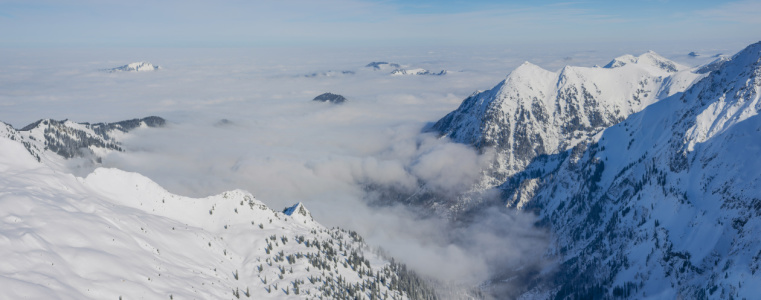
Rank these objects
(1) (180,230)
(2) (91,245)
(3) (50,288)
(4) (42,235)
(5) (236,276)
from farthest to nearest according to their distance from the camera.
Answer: (1) (180,230) → (5) (236,276) → (2) (91,245) → (4) (42,235) → (3) (50,288)

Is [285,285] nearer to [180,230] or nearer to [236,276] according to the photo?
[236,276]

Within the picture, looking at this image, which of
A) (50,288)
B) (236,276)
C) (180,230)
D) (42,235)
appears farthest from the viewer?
(180,230)

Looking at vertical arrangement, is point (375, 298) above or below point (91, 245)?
below

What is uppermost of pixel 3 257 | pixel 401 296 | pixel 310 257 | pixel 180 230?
pixel 3 257

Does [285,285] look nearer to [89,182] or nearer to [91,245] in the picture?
[91,245]

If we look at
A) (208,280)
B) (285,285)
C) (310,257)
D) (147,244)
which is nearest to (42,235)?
(147,244)

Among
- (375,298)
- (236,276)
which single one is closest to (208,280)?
(236,276)

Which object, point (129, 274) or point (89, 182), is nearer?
point (129, 274)
